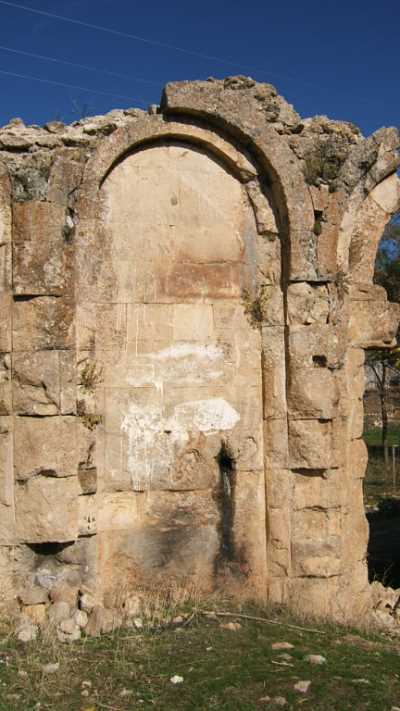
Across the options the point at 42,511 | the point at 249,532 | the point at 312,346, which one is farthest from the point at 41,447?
the point at 312,346

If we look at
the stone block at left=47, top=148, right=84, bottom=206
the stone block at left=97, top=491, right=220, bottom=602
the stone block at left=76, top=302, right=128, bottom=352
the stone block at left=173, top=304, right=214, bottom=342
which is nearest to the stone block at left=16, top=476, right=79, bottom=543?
the stone block at left=97, top=491, right=220, bottom=602

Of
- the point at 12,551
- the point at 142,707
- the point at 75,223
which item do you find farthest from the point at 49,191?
the point at 142,707

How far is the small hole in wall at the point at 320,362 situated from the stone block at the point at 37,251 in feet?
7.39

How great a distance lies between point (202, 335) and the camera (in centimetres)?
647

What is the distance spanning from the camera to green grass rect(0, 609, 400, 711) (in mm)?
4488

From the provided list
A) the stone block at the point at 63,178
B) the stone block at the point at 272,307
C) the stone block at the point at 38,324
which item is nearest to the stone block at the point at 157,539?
the stone block at the point at 38,324

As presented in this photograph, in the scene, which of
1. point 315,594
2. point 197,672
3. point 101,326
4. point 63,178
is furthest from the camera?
point 315,594

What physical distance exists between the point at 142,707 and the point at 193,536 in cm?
203

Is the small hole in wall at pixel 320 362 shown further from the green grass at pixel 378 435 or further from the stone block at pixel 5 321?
the green grass at pixel 378 435

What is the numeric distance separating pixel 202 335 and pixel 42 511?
2.00 m

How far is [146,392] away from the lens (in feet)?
20.7

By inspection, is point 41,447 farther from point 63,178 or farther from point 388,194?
point 388,194

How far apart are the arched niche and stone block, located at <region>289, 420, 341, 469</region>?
31 centimetres

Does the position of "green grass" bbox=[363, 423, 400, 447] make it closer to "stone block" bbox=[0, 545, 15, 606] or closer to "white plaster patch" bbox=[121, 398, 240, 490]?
"white plaster patch" bbox=[121, 398, 240, 490]
